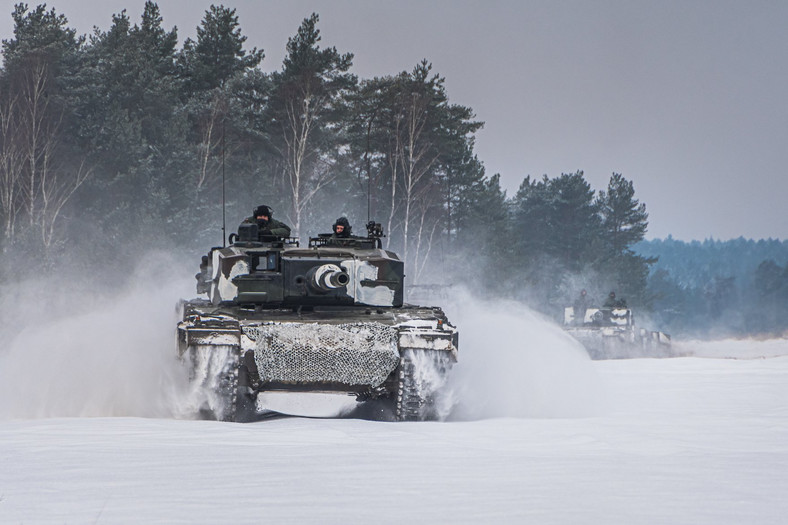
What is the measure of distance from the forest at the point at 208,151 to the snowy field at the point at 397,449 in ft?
67.4

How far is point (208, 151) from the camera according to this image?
143 ft

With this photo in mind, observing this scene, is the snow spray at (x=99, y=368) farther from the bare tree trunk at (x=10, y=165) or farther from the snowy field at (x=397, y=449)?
the bare tree trunk at (x=10, y=165)

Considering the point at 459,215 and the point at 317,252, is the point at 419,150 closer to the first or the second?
the point at 459,215

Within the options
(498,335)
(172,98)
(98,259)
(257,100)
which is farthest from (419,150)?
(498,335)

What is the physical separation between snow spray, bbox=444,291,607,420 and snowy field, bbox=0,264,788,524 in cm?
4

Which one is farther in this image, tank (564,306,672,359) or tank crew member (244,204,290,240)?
tank (564,306,672,359)

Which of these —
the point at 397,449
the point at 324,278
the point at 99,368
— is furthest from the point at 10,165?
the point at 397,449

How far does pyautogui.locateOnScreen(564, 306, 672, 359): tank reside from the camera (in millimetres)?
32438

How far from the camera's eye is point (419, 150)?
46094mm

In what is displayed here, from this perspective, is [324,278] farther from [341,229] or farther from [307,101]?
[307,101]

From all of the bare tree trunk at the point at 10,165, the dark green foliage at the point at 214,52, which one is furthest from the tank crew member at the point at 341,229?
the dark green foliage at the point at 214,52

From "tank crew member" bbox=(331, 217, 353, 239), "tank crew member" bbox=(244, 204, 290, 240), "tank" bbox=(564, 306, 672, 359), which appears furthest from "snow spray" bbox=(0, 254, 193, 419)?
"tank" bbox=(564, 306, 672, 359)

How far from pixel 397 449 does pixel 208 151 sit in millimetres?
37073

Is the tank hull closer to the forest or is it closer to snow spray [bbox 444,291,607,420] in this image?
snow spray [bbox 444,291,607,420]
